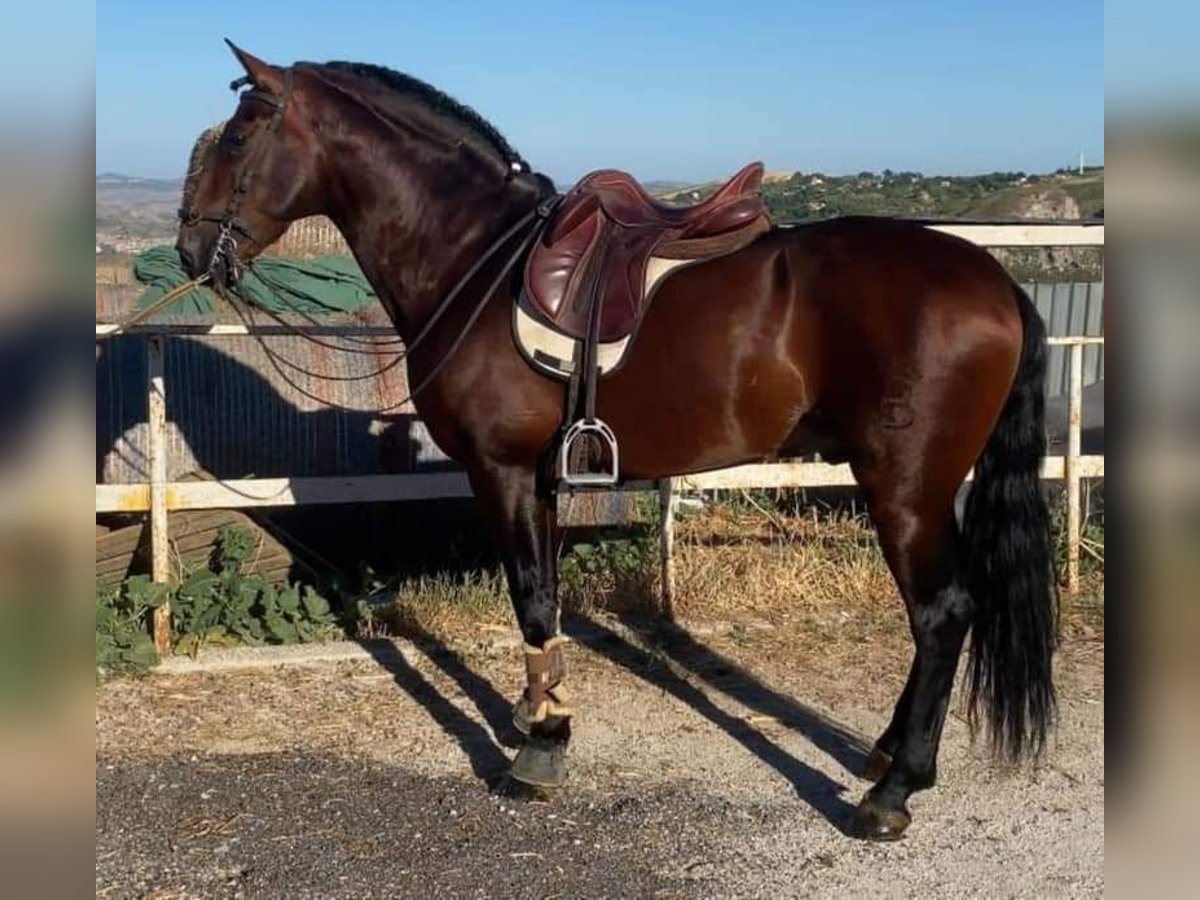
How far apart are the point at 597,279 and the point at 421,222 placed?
0.70 m

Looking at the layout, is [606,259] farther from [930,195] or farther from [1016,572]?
[930,195]

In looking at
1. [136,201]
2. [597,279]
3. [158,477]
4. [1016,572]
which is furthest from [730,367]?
[136,201]

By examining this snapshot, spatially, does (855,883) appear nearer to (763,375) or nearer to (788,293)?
(763,375)

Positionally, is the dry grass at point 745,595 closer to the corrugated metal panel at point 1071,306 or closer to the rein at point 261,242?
the rein at point 261,242

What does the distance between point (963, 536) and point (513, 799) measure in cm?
169

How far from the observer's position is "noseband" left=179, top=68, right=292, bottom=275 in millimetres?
3947

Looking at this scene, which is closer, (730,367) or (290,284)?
(730,367)

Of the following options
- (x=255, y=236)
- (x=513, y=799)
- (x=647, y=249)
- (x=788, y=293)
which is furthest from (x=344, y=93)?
(x=513, y=799)

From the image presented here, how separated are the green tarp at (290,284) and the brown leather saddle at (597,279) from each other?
→ 499 centimetres

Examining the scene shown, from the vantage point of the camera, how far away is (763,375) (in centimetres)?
373

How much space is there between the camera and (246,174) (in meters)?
3.95

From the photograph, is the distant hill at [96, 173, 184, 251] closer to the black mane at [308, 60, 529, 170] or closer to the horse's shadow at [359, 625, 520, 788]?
the black mane at [308, 60, 529, 170]

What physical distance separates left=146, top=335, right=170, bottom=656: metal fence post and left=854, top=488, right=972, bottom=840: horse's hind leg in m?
3.07

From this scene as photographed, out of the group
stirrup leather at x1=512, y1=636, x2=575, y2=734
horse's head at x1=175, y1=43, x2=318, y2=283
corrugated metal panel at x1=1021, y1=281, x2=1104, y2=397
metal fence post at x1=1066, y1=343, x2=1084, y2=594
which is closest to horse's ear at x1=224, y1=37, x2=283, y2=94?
horse's head at x1=175, y1=43, x2=318, y2=283
